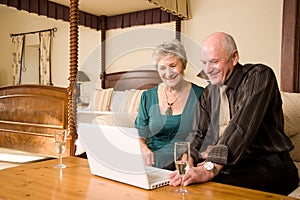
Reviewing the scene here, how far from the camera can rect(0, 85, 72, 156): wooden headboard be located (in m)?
2.76

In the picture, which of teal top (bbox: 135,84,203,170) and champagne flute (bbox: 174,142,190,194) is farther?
teal top (bbox: 135,84,203,170)

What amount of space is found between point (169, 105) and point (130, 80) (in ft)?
10.1

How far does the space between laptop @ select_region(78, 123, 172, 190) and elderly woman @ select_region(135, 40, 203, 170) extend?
0.62m

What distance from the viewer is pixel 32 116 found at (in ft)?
9.61

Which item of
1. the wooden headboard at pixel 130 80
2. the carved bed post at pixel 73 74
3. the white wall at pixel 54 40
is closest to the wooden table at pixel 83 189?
the carved bed post at pixel 73 74

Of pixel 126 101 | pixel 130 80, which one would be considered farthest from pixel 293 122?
pixel 130 80

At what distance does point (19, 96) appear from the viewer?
3074 millimetres

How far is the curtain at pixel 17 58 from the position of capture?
628 cm

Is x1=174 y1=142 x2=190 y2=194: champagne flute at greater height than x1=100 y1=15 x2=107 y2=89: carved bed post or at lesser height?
lesser

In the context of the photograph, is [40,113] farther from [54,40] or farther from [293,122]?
[54,40]

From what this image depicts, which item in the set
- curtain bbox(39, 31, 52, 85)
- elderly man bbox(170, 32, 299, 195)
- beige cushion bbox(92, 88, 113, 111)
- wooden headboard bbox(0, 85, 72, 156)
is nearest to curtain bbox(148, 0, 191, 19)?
beige cushion bbox(92, 88, 113, 111)

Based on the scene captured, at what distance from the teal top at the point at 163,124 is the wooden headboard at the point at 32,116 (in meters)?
0.90

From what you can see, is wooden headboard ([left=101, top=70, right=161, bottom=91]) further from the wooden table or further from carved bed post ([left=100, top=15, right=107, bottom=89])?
the wooden table

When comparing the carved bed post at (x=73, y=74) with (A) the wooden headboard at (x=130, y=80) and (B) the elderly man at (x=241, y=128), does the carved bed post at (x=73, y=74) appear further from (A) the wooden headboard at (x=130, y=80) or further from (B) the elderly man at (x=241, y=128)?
(A) the wooden headboard at (x=130, y=80)
